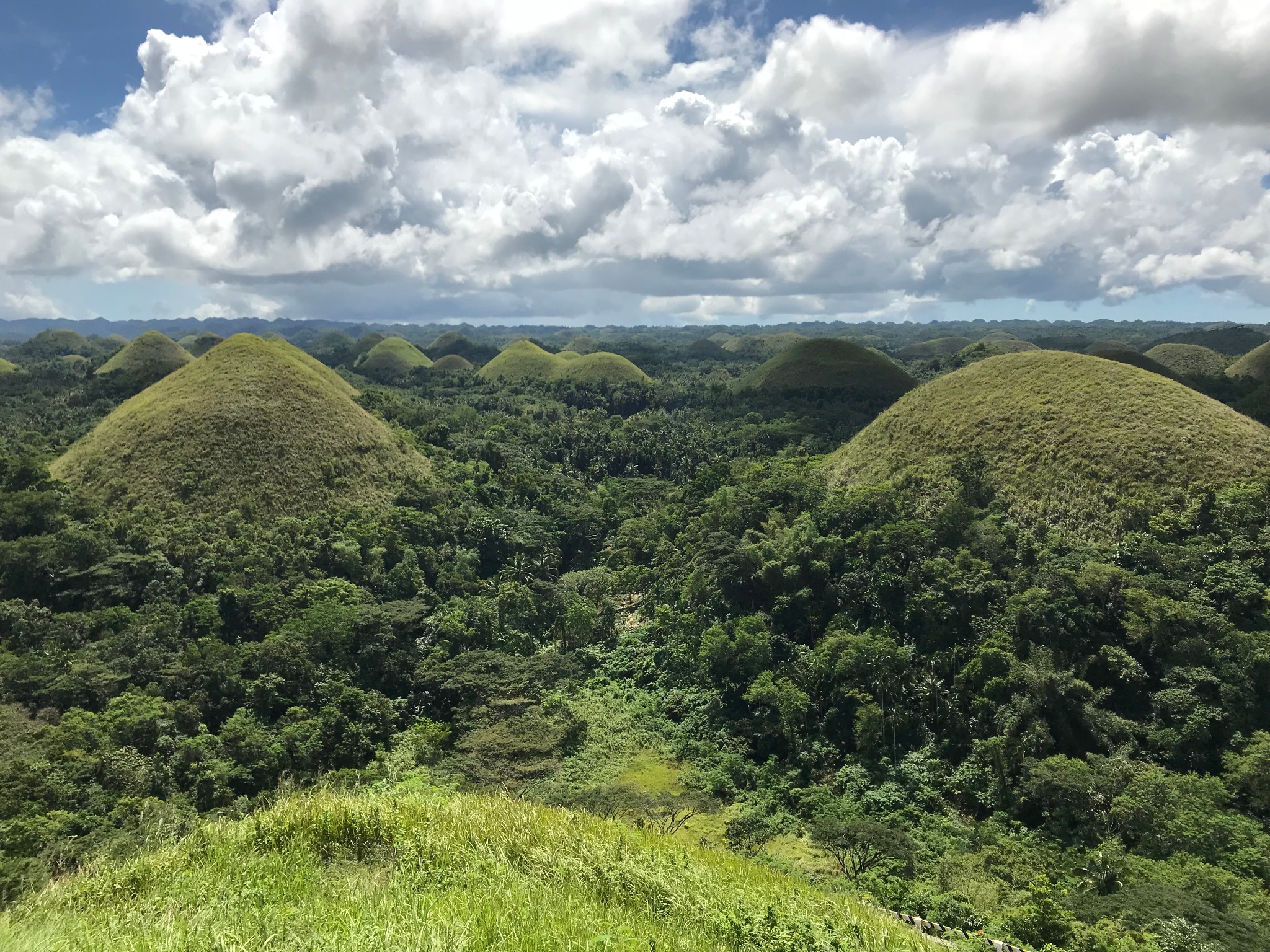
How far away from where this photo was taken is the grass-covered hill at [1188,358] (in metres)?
84.6

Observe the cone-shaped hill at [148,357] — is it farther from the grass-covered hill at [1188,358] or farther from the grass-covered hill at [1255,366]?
the grass-covered hill at [1188,358]

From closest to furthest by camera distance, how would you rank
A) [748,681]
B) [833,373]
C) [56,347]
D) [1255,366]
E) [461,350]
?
[748,681] → [1255,366] → [833,373] → [56,347] → [461,350]

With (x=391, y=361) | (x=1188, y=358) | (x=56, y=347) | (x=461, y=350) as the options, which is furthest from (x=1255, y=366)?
(x=56, y=347)

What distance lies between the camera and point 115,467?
122 feet

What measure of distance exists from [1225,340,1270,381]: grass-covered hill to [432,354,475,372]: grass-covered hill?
110057 mm

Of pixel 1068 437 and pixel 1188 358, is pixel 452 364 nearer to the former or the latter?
pixel 1068 437

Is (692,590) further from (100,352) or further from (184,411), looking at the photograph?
(100,352)

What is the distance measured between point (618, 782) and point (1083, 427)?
2628cm

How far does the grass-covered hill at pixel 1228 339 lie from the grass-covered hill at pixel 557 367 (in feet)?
302

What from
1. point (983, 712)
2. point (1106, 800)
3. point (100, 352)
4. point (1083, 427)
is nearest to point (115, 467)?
point (983, 712)

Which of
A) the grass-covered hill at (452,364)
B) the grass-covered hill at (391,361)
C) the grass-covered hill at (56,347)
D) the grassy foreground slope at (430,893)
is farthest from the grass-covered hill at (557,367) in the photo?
the grassy foreground slope at (430,893)

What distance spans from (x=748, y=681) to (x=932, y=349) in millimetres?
148483

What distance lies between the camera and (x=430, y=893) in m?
5.00

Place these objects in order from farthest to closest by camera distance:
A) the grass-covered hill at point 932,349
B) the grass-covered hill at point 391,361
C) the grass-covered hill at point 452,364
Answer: the grass-covered hill at point 932,349 → the grass-covered hill at point 452,364 → the grass-covered hill at point 391,361
